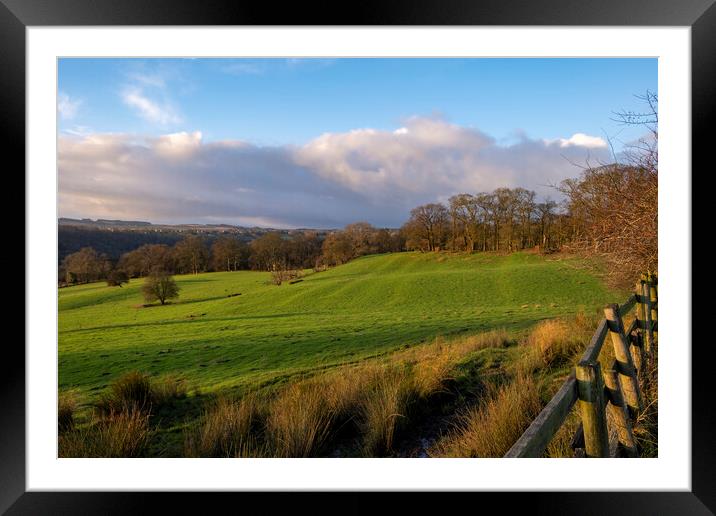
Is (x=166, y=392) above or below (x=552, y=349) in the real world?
below

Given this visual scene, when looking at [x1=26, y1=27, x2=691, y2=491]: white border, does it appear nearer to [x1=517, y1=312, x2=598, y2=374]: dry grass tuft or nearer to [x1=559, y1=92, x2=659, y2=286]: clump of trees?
[x1=559, y1=92, x2=659, y2=286]: clump of trees

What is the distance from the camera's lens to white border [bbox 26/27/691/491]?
1701mm

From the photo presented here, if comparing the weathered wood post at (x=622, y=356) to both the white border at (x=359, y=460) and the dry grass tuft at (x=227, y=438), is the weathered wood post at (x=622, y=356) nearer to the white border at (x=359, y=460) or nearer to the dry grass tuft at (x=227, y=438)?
the white border at (x=359, y=460)

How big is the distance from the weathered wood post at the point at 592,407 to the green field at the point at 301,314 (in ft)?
15.0

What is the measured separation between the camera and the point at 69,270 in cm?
615

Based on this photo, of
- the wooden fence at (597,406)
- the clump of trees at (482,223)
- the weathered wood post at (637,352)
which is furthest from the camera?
the clump of trees at (482,223)

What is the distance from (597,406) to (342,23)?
6.63 ft

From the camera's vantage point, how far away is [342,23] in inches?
63.3

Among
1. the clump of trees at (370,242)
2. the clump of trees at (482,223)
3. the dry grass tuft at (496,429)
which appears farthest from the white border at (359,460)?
the clump of trees at (482,223)

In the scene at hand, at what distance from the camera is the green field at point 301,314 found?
766cm

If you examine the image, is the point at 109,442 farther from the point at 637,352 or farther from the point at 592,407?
the point at 637,352

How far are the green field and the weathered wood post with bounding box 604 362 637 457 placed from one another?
14.7 ft

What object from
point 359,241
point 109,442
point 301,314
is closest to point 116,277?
point 301,314

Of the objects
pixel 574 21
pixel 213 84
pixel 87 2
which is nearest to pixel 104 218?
pixel 213 84
